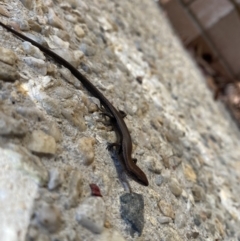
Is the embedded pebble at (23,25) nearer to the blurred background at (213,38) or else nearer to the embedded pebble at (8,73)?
the embedded pebble at (8,73)

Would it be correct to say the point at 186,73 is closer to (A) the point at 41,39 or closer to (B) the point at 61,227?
(A) the point at 41,39

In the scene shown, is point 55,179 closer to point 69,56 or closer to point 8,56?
point 8,56

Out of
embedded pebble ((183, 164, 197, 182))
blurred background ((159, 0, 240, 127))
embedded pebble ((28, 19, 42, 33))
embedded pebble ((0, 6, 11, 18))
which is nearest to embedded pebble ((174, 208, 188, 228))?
embedded pebble ((183, 164, 197, 182))

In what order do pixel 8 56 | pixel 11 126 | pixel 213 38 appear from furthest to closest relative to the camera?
pixel 213 38 → pixel 8 56 → pixel 11 126

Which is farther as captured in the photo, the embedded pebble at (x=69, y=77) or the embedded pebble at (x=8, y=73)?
the embedded pebble at (x=69, y=77)

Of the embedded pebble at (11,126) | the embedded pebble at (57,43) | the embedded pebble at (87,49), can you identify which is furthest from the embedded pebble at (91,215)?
the embedded pebble at (87,49)

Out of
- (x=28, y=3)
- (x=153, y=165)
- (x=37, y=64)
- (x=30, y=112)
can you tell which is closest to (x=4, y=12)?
(x=28, y=3)

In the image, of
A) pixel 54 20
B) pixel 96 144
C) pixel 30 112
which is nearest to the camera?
pixel 30 112
